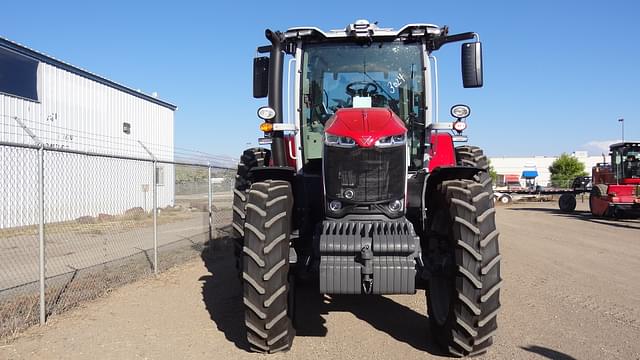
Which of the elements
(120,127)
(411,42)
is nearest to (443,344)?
(411,42)

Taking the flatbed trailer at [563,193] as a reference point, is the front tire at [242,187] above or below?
above

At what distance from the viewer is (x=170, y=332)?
552 cm

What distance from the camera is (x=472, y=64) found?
18.0ft

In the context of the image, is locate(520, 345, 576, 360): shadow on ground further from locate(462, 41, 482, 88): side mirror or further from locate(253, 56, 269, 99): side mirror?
locate(253, 56, 269, 99): side mirror

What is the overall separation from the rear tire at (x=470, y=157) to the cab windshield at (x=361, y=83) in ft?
4.91

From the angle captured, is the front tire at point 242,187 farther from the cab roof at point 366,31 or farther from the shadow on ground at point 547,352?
the shadow on ground at point 547,352

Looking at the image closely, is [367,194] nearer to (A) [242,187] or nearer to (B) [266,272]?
(B) [266,272]

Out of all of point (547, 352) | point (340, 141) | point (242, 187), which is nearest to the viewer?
point (340, 141)

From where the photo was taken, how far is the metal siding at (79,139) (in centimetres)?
1302

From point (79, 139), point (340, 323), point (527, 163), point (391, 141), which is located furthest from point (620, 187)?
point (527, 163)

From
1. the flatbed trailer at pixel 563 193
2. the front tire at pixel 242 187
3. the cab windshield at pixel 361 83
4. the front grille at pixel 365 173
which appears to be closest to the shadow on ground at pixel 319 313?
the front tire at pixel 242 187

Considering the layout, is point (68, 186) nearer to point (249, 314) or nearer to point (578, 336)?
point (249, 314)

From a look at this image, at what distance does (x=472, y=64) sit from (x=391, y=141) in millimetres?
1479

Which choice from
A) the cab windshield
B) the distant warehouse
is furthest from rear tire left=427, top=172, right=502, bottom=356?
the distant warehouse
